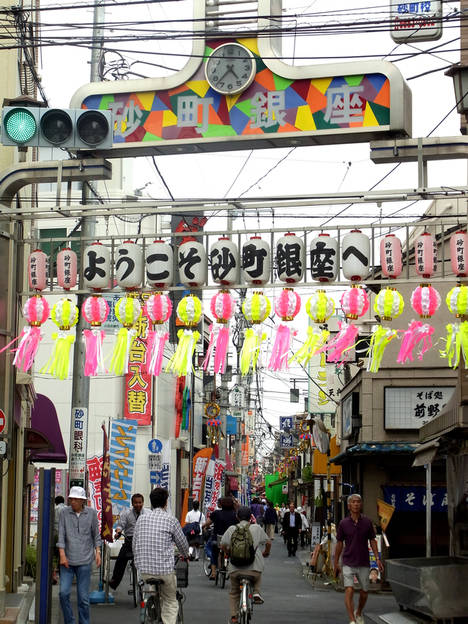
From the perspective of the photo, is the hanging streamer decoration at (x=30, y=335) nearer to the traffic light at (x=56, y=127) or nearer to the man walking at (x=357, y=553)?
the traffic light at (x=56, y=127)

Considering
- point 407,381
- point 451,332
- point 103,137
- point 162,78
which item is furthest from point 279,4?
point 407,381

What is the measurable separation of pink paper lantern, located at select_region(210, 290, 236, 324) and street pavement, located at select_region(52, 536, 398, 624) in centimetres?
483

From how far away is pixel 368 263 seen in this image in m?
15.3

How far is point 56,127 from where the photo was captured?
1465cm

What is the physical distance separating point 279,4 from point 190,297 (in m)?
4.71

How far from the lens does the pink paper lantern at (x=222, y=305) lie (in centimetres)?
1564

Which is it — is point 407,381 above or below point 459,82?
below

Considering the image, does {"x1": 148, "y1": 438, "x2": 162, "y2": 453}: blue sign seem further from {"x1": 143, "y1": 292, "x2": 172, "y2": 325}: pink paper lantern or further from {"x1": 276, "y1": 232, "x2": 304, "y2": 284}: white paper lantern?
{"x1": 276, "y1": 232, "x2": 304, "y2": 284}: white paper lantern

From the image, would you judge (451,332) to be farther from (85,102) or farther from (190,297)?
(85,102)

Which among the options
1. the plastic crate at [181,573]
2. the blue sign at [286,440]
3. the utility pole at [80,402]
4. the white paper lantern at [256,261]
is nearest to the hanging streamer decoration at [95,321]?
the white paper lantern at [256,261]

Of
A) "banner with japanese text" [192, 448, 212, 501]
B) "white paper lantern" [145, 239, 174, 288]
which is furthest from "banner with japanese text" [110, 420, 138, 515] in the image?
"banner with japanese text" [192, 448, 212, 501]

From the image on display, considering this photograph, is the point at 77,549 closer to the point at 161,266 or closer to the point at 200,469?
the point at 161,266

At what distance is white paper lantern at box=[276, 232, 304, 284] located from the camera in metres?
15.4

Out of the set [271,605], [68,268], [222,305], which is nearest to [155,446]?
[271,605]
